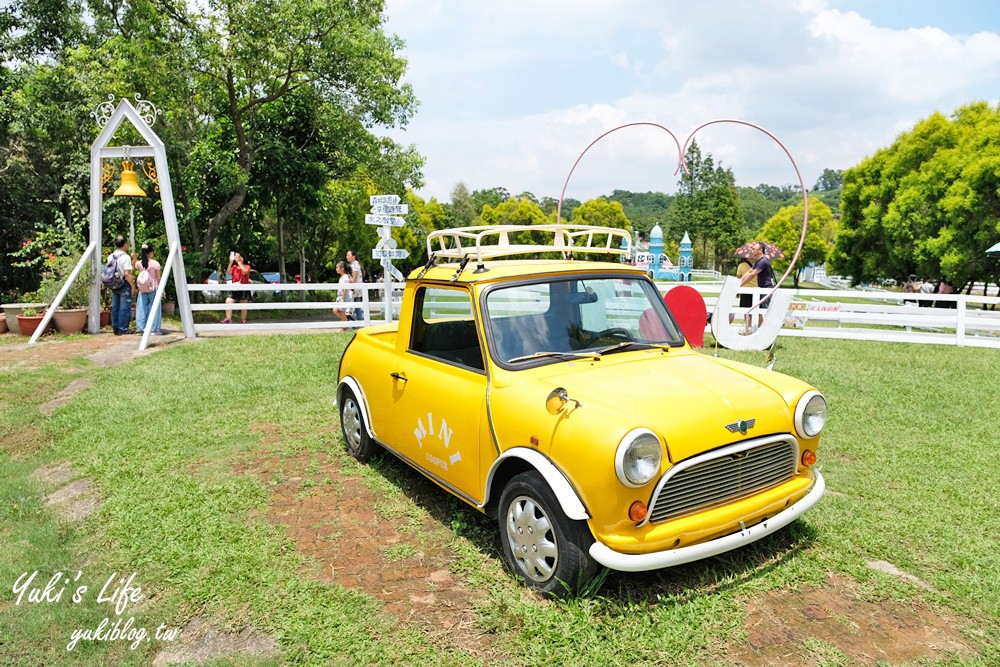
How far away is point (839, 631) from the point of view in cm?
332

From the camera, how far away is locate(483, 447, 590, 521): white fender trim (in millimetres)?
3289

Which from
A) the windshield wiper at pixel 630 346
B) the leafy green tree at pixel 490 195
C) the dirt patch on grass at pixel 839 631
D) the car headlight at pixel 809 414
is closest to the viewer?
the dirt patch on grass at pixel 839 631

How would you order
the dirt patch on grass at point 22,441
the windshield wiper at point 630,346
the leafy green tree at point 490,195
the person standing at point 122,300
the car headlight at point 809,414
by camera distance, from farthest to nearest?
1. the leafy green tree at point 490,195
2. the person standing at point 122,300
3. the dirt patch on grass at point 22,441
4. the windshield wiper at point 630,346
5. the car headlight at point 809,414

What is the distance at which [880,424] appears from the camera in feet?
22.2

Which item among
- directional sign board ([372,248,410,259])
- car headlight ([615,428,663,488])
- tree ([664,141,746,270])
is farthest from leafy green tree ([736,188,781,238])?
car headlight ([615,428,663,488])

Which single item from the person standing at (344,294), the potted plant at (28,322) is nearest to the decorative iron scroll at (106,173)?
the potted plant at (28,322)

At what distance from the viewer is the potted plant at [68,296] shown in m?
12.3

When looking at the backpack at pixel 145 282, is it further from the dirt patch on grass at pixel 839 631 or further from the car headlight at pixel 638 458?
the dirt patch on grass at pixel 839 631

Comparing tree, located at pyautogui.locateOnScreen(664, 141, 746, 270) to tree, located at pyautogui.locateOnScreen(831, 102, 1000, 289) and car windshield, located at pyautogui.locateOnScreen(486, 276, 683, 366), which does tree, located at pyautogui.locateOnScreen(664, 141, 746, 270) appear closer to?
tree, located at pyautogui.locateOnScreen(831, 102, 1000, 289)

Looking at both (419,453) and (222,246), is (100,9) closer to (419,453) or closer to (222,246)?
(222,246)

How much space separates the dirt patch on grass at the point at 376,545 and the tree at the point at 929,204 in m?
23.8

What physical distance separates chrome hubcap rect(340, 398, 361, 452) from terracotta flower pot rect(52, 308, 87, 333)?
9142 millimetres

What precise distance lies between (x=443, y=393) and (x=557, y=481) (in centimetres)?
123

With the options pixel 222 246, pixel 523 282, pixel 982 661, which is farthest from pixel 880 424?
pixel 222 246
